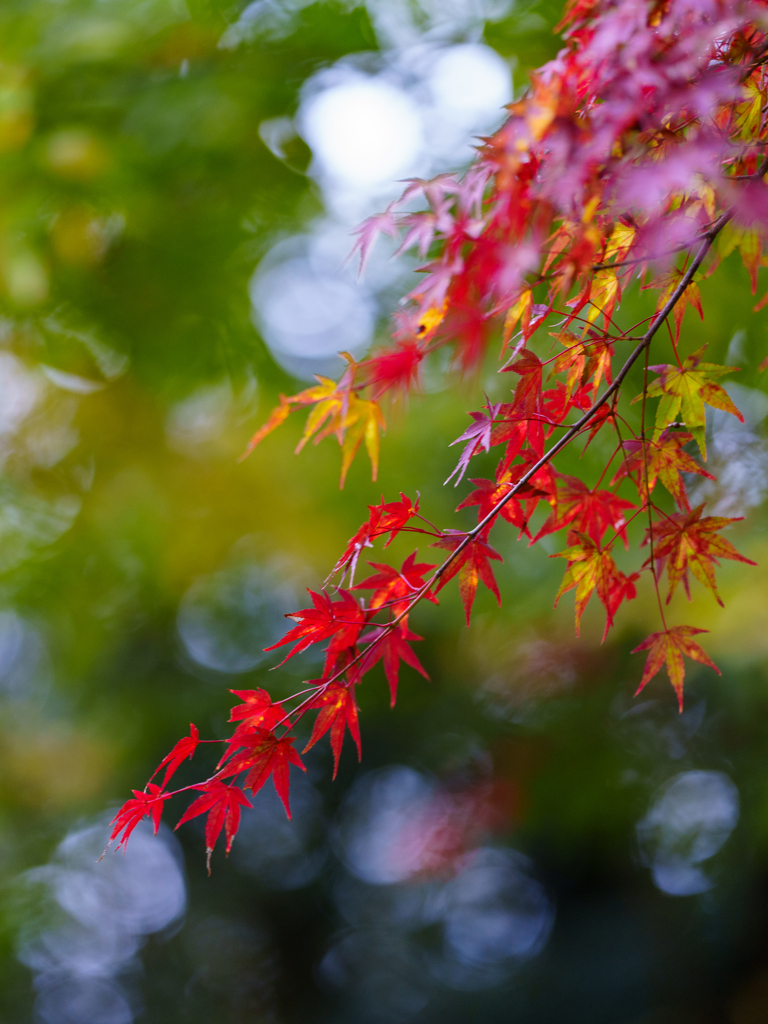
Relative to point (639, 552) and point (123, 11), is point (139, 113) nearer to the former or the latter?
point (123, 11)

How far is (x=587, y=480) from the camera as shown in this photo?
141cm

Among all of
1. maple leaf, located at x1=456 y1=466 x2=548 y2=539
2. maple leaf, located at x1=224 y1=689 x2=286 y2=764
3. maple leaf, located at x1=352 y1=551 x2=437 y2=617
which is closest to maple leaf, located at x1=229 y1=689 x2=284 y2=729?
maple leaf, located at x1=224 y1=689 x2=286 y2=764

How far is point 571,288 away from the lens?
544 mm

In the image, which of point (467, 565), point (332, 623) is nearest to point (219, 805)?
point (332, 623)

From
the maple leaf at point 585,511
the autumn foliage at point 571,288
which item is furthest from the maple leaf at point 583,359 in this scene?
the maple leaf at point 585,511

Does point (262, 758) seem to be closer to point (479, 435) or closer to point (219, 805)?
point (219, 805)

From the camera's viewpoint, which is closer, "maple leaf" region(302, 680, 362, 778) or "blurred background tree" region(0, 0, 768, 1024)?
"maple leaf" region(302, 680, 362, 778)

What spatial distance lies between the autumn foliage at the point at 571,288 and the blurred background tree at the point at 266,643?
0.37 metres

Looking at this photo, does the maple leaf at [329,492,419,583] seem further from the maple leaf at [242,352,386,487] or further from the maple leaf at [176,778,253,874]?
the maple leaf at [176,778,253,874]

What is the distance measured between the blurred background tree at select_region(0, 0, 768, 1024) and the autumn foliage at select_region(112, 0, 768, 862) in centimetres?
37

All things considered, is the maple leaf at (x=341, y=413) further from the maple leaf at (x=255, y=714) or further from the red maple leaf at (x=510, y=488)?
the maple leaf at (x=255, y=714)

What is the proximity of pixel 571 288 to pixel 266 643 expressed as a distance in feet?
9.58

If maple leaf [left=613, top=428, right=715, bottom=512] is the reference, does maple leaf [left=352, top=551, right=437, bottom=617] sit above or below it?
below

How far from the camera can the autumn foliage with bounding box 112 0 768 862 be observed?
383 mm
